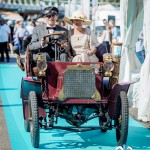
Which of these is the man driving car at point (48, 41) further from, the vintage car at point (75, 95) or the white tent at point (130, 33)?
the white tent at point (130, 33)

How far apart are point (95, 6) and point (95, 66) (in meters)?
14.3

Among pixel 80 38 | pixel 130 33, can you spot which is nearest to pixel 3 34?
pixel 130 33

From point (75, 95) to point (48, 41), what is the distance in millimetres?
1151

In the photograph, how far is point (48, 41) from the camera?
23.4 feet

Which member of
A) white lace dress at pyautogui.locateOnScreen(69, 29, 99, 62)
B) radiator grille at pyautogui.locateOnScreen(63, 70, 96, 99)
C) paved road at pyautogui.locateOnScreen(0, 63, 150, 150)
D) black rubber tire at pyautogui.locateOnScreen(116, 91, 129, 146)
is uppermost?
white lace dress at pyautogui.locateOnScreen(69, 29, 99, 62)

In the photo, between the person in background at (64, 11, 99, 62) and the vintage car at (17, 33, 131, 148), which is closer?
the vintage car at (17, 33, 131, 148)

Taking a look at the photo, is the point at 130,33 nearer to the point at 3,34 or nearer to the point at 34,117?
the point at 34,117

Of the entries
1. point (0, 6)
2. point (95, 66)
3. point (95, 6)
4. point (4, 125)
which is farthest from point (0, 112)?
point (0, 6)

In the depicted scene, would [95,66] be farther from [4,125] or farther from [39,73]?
[4,125]

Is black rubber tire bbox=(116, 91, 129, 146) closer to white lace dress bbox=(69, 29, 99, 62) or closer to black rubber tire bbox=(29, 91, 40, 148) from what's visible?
black rubber tire bbox=(29, 91, 40, 148)

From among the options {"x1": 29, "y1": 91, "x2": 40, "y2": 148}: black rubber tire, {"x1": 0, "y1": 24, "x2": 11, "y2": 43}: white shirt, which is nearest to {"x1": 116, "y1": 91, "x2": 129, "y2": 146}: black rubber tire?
{"x1": 29, "y1": 91, "x2": 40, "y2": 148}: black rubber tire

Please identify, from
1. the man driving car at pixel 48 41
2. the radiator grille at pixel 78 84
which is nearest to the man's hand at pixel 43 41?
the man driving car at pixel 48 41

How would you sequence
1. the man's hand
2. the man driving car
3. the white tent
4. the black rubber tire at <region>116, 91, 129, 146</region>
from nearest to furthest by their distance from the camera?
1. the black rubber tire at <region>116, 91, 129, 146</region>
2. the man's hand
3. the man driving car
4. the white tent

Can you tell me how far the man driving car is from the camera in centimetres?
709
